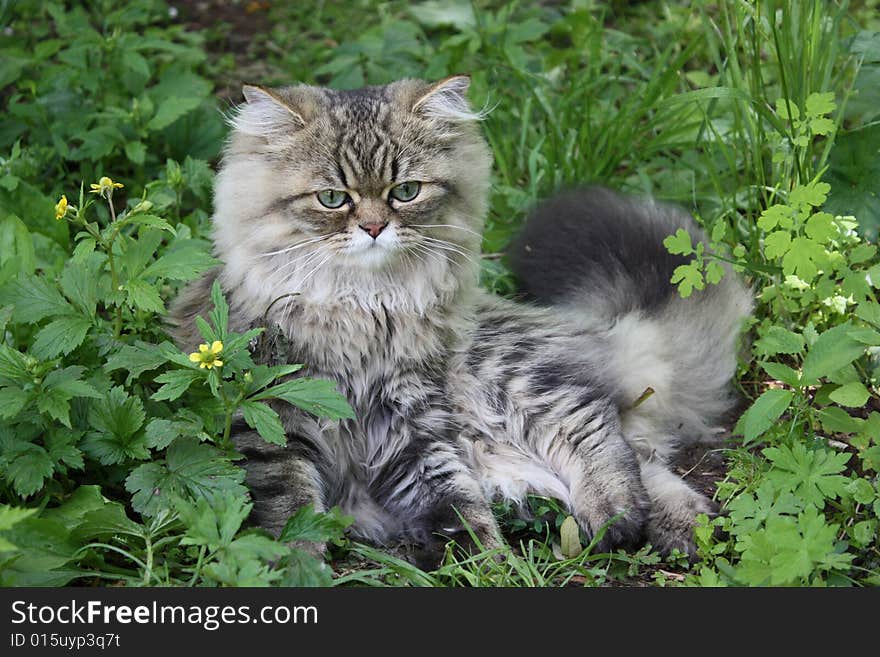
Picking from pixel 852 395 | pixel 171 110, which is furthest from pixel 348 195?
pixel 171 110

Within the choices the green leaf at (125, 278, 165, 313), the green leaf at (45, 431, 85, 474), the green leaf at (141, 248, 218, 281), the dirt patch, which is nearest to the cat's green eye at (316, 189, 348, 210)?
the green leaf at (141, 248, 218, 281)

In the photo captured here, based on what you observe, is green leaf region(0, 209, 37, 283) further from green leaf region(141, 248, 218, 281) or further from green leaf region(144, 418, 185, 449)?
green leaf region(144, 418, 185, 449)

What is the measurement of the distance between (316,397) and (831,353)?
1246 millimetres

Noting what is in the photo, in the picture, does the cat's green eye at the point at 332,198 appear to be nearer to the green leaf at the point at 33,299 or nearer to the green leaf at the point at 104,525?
the green leaf at the point at 33,299

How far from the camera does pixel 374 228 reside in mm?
2518

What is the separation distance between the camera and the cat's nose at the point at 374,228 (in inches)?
99.1

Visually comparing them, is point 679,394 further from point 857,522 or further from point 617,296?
point 857,522

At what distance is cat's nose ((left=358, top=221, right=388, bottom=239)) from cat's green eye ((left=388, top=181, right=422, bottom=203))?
11 centimetres

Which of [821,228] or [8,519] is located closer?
[8,519]

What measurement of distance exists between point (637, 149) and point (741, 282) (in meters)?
0.87

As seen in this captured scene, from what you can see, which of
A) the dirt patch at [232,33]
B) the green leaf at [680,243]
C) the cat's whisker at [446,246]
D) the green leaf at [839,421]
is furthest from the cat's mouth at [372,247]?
the dirt patch at [232,33]

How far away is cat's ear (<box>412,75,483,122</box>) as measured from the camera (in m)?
2.65

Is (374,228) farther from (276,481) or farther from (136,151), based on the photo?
(136,151)

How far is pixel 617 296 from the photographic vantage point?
121 inches
